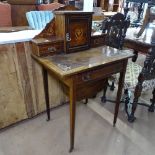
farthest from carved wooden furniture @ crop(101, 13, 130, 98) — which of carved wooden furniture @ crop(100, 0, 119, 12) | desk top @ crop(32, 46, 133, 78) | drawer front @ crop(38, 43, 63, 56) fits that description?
carved wooden furniture @ crop(100, 0, 119, 12)

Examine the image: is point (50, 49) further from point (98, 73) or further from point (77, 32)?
point (98, 73)

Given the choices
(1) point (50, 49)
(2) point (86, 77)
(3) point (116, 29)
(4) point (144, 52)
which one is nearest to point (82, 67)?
(2) point (86, 77)

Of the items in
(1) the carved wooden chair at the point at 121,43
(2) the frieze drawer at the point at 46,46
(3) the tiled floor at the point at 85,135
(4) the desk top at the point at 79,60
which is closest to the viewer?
(4) the desk top at the point at 79,60

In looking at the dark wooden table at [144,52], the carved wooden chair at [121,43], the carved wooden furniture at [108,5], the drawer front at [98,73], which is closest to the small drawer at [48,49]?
the drawer front at [98,73]

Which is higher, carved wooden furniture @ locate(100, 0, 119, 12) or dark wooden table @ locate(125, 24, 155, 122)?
carved wooden furniture @ locate(100, 0, 119, 12)

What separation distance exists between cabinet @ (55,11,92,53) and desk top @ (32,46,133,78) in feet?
0.23

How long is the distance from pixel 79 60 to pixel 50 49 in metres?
0.24

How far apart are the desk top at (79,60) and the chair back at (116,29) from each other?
0.42m

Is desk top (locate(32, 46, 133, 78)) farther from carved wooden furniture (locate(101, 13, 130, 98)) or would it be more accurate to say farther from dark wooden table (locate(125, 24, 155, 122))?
carved wooden furniture (locate(101, 13, 130, 98))

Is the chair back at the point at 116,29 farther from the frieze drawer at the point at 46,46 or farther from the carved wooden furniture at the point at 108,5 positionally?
the carved wooden furniture at the point at 108,5

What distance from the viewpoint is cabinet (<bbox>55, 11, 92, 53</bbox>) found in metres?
1.29

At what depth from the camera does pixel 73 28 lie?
4.42 feet

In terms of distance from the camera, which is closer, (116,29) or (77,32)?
(77,32)

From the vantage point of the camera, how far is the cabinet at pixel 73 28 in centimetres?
129
